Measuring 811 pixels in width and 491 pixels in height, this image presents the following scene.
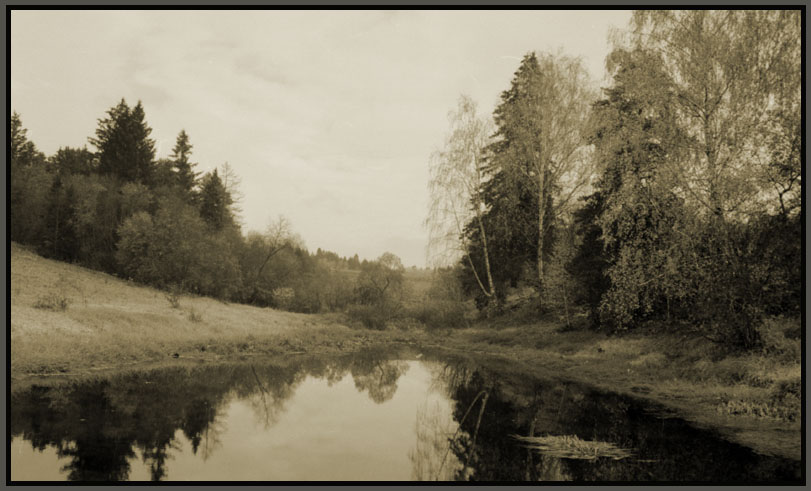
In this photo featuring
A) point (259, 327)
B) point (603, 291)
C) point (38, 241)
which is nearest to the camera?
point (603, 291)

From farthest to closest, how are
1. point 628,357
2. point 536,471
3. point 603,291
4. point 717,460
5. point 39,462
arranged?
point 603,291 → point 628,357 → point 717,460 → point 536,471 → point 39,462

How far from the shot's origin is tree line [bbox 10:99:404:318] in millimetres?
35750

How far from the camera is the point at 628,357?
17094 millimetres

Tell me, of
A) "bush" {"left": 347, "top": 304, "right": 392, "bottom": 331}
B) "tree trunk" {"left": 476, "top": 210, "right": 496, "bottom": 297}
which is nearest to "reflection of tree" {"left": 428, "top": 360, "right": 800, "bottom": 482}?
"tree trunk" {"left": 476, "top": 210, "right": 496, "bottom": 297}

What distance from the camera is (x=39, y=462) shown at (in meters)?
6.21

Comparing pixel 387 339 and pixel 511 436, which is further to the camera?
pixel 387 339

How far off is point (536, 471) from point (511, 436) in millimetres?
1883

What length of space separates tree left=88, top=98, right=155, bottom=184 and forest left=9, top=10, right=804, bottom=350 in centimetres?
17

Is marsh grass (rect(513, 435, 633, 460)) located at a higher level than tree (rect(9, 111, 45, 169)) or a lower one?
lower

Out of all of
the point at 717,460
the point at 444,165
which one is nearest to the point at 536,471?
the point at 717,460

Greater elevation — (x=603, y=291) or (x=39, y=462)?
(x=603, y=291)

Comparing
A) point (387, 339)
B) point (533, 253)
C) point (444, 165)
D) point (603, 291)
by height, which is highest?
point (444, 165)

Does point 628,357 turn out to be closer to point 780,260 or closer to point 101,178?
point 780,260

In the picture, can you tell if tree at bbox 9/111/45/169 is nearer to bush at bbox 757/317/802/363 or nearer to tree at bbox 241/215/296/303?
tree at bbox 241/215/296/303
